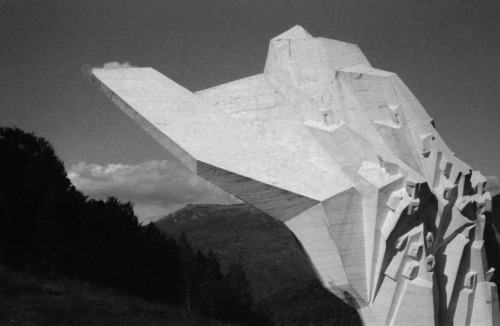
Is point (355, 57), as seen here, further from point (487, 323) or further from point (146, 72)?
point (487, 323)

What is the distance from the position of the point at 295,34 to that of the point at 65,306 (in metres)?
9.03

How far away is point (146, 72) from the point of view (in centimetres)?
1077

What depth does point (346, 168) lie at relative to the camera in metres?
8.89

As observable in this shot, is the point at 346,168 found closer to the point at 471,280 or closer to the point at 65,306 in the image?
the point at 471,280

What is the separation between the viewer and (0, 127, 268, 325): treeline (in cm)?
1792

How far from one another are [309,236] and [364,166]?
1704mm

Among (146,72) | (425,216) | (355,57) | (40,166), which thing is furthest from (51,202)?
(425,216)

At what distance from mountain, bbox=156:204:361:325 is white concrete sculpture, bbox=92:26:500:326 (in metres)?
1.24

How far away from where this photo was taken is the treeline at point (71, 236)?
17.9 metres

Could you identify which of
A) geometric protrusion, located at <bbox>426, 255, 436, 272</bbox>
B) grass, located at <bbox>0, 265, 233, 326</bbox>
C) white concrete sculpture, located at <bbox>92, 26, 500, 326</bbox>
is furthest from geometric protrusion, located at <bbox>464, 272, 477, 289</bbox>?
grass, located at <bbox>0, 265, 233, 326</bbox>

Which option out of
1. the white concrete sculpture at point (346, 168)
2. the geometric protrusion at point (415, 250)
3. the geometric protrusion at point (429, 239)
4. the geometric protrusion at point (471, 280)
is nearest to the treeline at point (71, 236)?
the white concrete sculpture at point (346, 168)

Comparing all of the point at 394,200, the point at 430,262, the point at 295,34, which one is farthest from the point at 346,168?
the point at 295,34

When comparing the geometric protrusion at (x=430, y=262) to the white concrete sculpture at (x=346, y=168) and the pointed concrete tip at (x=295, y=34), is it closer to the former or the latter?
the white concrete sculpture at (x=346, y=168)

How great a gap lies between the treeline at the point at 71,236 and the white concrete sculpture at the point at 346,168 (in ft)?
33.8
